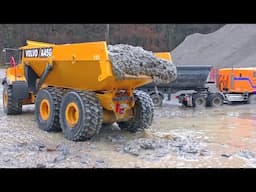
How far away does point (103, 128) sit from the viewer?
28.9 feet

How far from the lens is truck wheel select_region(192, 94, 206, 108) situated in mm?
14844

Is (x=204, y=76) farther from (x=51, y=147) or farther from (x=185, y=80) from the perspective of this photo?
(x=51, y=147)

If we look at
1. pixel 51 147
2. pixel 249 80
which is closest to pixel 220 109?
pixel 249 80

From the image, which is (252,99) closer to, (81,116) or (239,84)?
(239,84)

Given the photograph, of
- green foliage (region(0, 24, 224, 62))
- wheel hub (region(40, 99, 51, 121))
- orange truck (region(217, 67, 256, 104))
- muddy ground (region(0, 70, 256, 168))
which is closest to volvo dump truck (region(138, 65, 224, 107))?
orange truck (region(217, 67, 256, 104))

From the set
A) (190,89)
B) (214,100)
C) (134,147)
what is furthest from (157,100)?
(134,147)

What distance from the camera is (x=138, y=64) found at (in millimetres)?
7293

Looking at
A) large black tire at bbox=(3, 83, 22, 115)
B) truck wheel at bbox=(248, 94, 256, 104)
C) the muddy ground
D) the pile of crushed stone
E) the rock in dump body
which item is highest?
the pile of crushed stone

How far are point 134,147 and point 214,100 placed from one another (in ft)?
29.3

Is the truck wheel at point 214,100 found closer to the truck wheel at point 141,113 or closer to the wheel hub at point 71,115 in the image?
the truck wheel at point 141,113

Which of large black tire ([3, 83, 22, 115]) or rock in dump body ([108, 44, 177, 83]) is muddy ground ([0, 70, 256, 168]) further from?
rock in dump body ([108, 44, 177, 83])

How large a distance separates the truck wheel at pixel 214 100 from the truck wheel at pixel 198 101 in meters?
0.30

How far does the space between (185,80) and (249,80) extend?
3077 millimetres

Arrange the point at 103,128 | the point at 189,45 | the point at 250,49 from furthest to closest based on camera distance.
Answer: the point at 189,45 < the point at 250,49 < the point at 103,128
